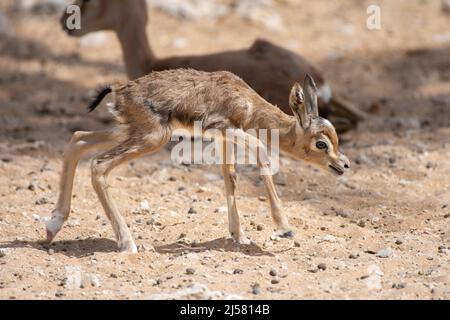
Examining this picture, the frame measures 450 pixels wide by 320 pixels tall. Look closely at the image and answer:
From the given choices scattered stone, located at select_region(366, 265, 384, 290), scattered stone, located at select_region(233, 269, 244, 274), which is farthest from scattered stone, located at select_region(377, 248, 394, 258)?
scattered stone, located at select_region(233, 269, 244, 274)

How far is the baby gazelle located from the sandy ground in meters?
0.34

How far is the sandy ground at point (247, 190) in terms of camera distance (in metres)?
5.45

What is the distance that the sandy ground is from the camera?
5449mm

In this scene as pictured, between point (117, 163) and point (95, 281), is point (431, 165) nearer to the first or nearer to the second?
point (117, 163)

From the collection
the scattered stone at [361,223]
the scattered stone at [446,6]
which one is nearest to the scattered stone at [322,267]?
the scattered stone at [361,223]

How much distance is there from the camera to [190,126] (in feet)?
19.9

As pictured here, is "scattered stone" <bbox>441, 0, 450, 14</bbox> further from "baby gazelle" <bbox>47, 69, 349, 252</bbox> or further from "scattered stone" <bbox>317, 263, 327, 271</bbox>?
"scattered stone" <bbox>317, 263, 327, 271</bbox>

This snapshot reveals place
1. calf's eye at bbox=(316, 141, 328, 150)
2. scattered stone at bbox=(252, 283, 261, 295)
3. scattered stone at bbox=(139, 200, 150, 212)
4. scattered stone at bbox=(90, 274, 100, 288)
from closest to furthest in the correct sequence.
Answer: scattered stone at bbox=(252, 283, 261, 295), scattered stone at bbox=(90, 274, 100, 288), calf's eye at bbox=(316, 141, 328, 150), scattered stone at bbox=(139, 200, 150, 212)

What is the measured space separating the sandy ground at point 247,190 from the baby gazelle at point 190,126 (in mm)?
341

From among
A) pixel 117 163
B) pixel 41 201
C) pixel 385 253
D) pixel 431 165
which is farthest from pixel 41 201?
pixel 431 165

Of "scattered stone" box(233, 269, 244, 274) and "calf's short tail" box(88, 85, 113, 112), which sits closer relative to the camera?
"scattered stone" box(233, 269, 244, 274)

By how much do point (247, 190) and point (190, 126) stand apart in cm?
178

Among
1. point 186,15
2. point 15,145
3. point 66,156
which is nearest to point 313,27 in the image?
point 186,15

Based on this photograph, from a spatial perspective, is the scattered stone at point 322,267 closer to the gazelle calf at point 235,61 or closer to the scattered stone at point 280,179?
the scattered stone at point 280,179
